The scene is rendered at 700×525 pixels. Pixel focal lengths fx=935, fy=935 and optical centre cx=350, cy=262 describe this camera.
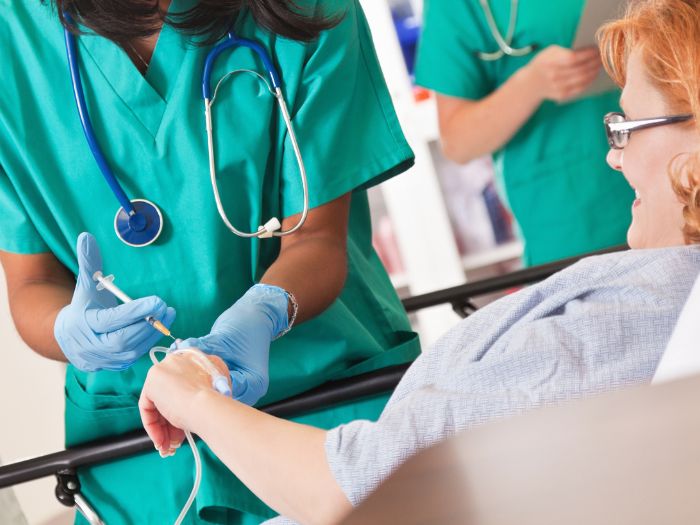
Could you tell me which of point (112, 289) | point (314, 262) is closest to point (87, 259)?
point (112, 289)

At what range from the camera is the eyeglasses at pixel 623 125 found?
37.1 inches

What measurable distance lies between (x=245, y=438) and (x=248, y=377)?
18 centimetres

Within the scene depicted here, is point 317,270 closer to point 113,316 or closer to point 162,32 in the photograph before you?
point 113,316

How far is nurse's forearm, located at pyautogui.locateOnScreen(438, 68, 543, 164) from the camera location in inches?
71.6

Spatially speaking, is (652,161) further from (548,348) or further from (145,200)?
(145,200)

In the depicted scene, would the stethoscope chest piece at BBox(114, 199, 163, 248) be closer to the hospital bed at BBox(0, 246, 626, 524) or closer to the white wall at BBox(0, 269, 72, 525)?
the hospital bed at BBox(0, 246, 626, 524)

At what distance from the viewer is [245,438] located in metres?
0.83

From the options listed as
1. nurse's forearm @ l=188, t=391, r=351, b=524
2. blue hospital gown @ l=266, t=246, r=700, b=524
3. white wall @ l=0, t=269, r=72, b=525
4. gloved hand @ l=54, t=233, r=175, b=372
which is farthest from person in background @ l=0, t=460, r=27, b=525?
blue hospital gown @ l=266, t=246, r=700, b=524

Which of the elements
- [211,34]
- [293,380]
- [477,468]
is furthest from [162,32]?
[477,468]

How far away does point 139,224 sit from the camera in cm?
110

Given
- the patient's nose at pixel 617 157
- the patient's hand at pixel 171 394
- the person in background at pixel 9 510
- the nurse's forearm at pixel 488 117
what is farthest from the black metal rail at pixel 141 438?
the nurse's forearm at pixel 488 117

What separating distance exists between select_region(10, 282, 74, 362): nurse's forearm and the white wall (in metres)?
0.91

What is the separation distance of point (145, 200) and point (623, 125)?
0.56 metres

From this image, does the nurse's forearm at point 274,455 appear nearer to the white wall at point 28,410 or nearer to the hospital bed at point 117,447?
the hospital bed at point 117,447
